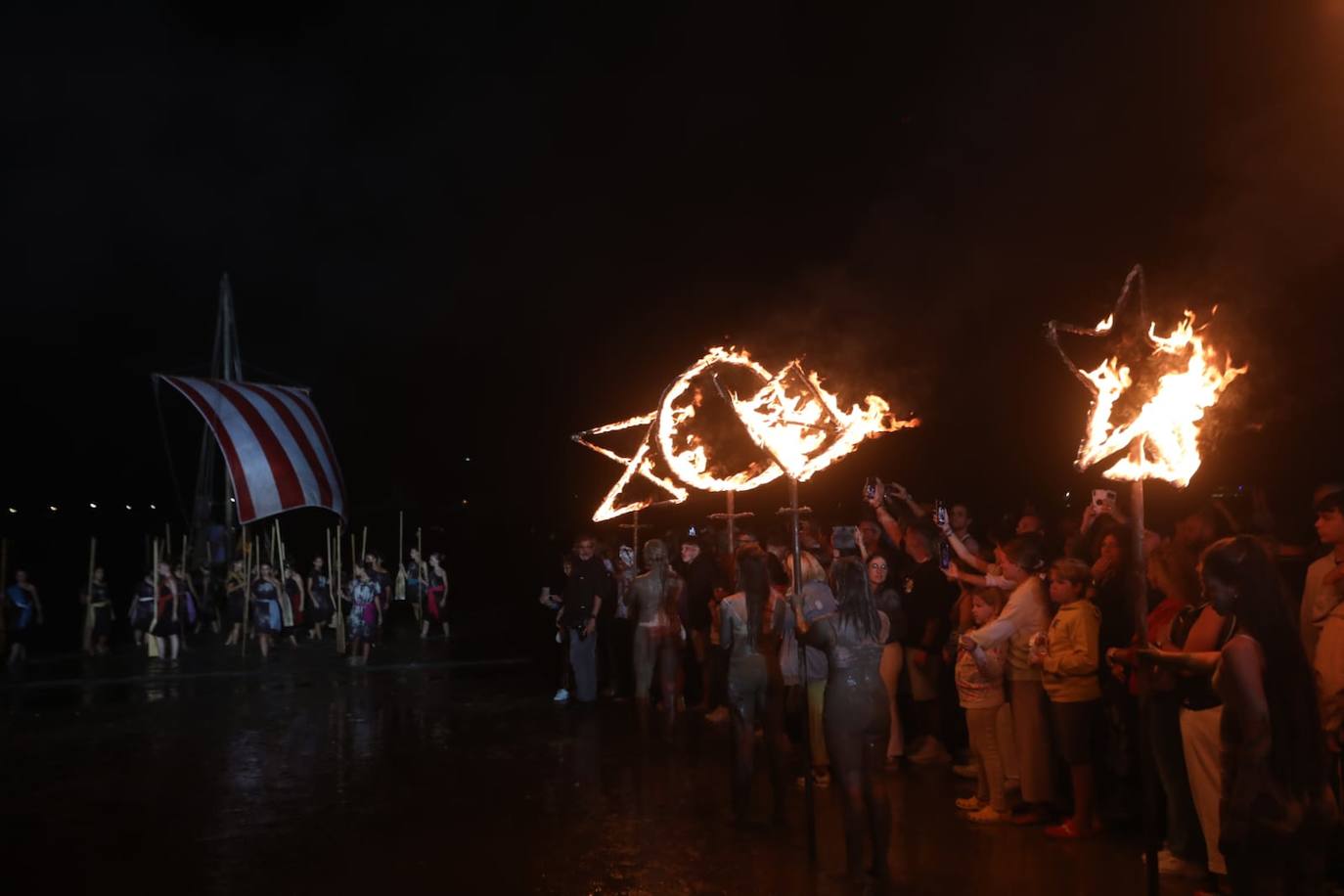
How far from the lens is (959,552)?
27.9 ft

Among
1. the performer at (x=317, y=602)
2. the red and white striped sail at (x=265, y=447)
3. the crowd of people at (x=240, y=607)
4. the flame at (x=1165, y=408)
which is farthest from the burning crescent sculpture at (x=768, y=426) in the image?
the performer at (x=317, y=602)

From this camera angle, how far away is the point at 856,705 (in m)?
6.18

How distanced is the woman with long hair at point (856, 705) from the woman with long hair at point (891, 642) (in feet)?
8.89

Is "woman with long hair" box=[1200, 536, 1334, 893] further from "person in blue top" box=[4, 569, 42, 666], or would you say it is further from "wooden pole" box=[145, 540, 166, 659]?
"person in blue top" box=[4, 569, 42, 666]

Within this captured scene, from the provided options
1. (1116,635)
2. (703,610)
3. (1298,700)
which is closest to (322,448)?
(703,610)

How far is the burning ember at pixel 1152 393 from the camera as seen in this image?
17.7 ft

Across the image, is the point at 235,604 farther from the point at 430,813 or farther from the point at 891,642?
the point at 891,642

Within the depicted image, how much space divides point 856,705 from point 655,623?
597cm

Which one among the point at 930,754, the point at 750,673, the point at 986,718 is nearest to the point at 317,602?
the point at 930,754

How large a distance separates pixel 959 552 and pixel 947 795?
177 centimetres

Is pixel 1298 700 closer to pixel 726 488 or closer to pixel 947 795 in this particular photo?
pixel 947 795

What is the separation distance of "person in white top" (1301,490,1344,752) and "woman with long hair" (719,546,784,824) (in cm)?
312

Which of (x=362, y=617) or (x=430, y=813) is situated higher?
(x=362, y=617)

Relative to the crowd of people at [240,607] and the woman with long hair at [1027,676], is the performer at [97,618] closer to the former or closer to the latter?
the crowd of people at [240,607]
